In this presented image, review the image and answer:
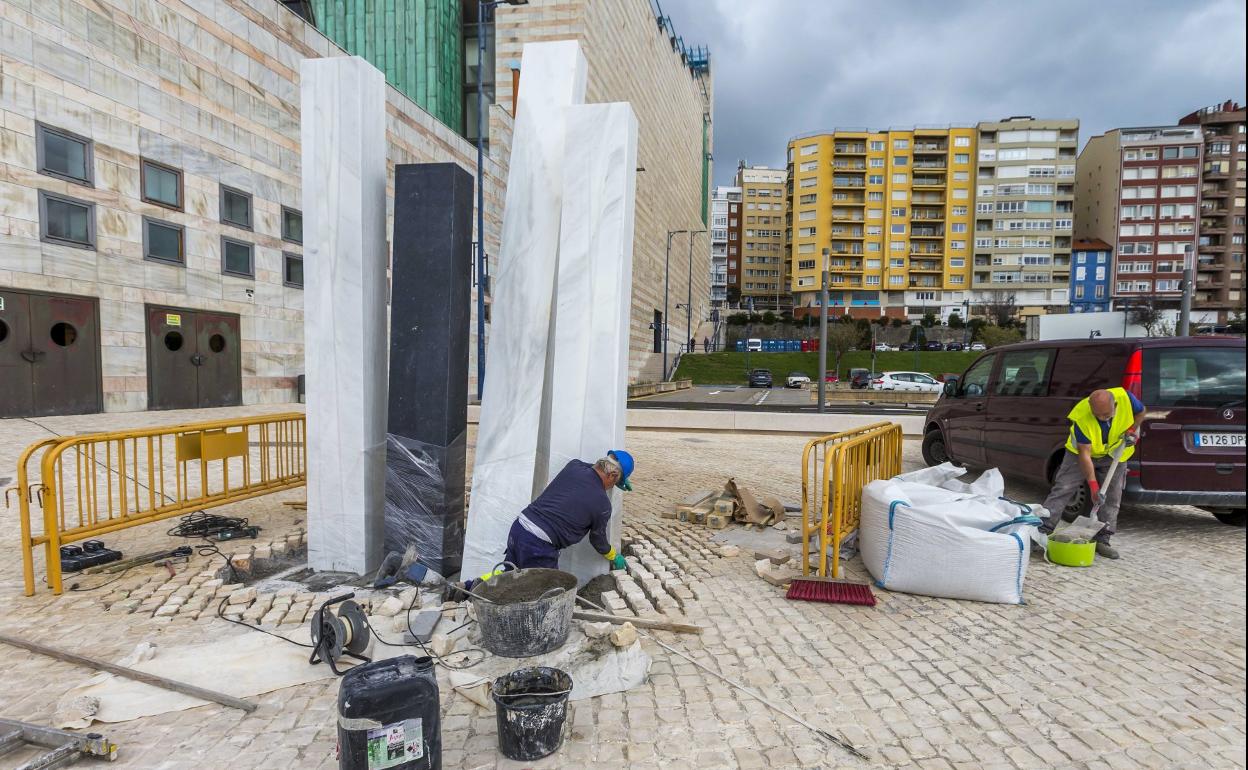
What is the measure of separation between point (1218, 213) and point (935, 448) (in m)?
89.4

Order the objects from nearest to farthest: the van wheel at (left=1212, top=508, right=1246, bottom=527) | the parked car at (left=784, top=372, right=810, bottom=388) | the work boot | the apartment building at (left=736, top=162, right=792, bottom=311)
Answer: the work boot
the van wheel at (left=1212, top=508, right=1246, bottom=527)
the parked car at (left=784, top=372, right=810, bottom=388)
the apartment building at (left=736, top=162, right=792, bottom=311)

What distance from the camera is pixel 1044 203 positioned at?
73.2 meters

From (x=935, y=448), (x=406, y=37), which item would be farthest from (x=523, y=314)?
(x=406, y=37)

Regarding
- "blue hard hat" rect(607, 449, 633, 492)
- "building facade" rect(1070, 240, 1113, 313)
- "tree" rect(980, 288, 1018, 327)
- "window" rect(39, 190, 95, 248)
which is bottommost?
"blue hard hat" rect(607, 449, 633, 492)

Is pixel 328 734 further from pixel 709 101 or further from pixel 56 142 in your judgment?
pixel 709 101

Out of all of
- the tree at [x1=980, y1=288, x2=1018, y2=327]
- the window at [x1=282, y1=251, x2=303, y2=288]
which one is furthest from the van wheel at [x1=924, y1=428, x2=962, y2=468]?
the tree at [x1=980, y1=288, x2=1018, y2=327]

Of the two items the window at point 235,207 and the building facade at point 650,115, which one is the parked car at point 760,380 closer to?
the building facade at point 650,115

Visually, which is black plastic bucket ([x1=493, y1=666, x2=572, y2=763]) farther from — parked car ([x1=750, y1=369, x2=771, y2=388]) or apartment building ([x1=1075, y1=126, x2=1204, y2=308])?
apartment building ([x1=1075, y1=126, x2=1204, y2=308])

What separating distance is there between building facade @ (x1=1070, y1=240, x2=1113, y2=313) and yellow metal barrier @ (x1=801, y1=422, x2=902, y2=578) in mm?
83839

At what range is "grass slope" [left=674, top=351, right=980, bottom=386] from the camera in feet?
165

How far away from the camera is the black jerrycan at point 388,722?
2.41 m

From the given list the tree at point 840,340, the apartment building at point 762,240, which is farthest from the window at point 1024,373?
the apartment building at point 762,240

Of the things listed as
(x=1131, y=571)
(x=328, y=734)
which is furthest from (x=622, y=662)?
(x=1131, y=571)

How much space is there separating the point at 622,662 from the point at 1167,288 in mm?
92902
